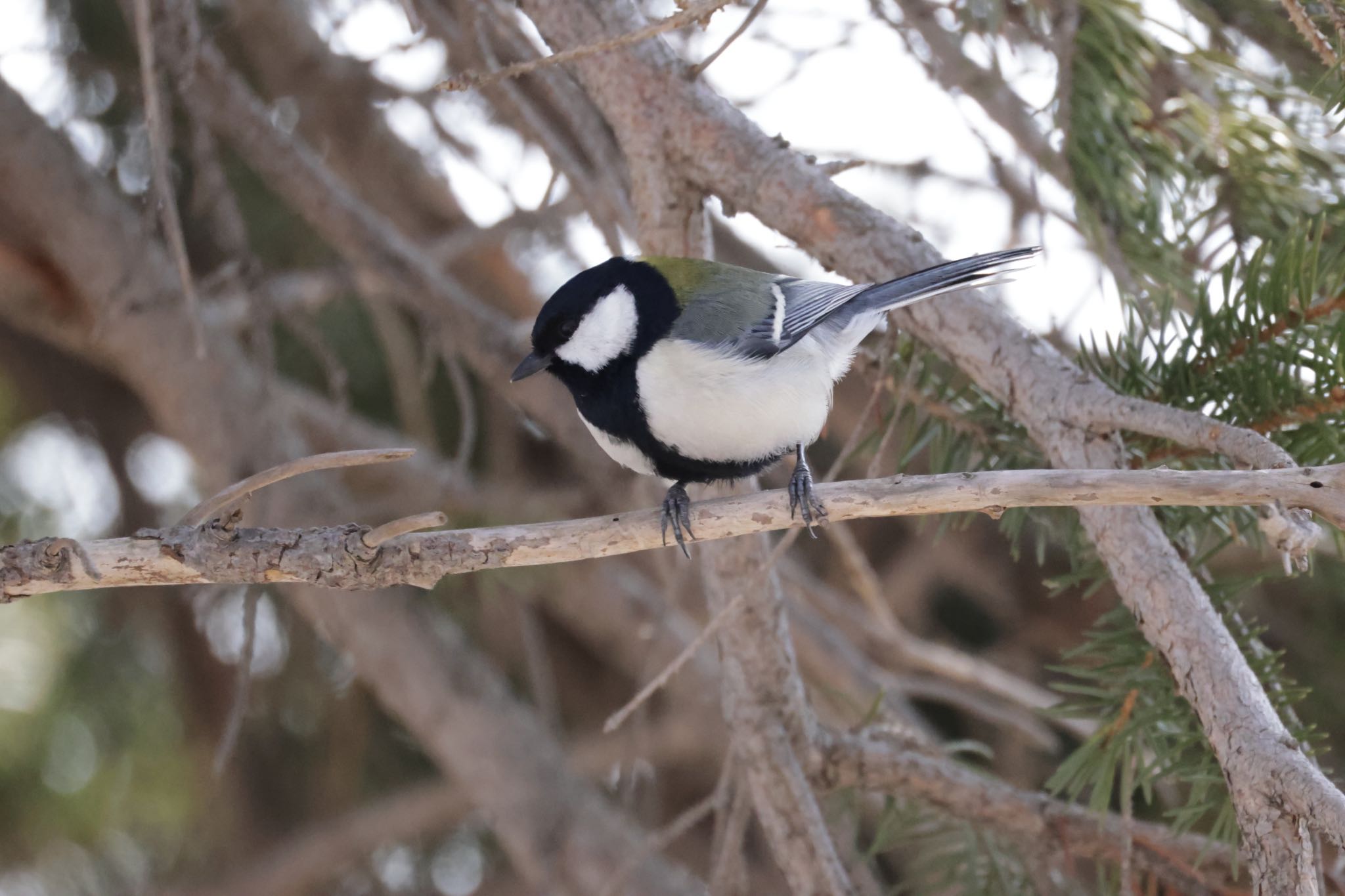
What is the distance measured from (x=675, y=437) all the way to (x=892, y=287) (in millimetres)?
313

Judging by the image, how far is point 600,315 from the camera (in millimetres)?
1543

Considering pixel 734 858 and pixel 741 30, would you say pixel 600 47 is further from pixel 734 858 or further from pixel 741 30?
pixel 734 858

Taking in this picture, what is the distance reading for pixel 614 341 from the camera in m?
1.53

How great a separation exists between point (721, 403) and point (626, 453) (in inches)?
6.1

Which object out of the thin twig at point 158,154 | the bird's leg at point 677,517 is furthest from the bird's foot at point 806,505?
the thin twig at point 158,154

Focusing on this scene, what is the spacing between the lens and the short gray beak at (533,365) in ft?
5.14

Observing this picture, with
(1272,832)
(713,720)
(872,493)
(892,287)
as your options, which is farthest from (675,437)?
(713,720)

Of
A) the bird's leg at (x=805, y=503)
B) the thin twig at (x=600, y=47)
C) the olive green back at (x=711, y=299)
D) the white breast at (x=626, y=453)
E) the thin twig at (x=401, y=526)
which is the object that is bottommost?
the bird's leg at (x=805, y=503)

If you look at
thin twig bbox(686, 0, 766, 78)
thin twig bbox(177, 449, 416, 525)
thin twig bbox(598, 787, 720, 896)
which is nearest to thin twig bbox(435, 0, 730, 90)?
thin twig bbox(686, 0, 766, 78)

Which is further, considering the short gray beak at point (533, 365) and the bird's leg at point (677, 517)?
the short gray beak at point (533, 365)

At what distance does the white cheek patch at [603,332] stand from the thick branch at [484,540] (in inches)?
18.1

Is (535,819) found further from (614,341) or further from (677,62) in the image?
(677,62)

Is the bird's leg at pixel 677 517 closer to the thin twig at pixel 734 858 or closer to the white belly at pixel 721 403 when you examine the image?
the white belly at pixel 721 403

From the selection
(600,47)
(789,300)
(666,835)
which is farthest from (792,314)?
(666,835)
